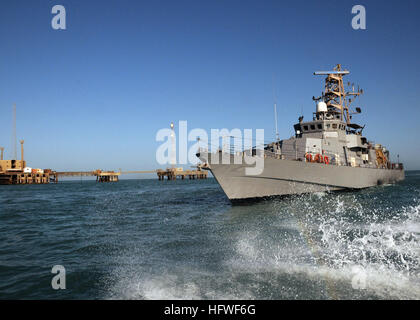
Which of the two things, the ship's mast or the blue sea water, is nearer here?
the blue sea water

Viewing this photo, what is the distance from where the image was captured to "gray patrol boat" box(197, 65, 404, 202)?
16.7 m

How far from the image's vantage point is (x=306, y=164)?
18.1m

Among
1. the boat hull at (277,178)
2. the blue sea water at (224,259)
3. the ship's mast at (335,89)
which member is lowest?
the blue sea water at (224,259)

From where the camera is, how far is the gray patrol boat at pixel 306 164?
16.7 m

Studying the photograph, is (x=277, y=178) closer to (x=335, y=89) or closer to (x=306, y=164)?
(x=306, y=164)

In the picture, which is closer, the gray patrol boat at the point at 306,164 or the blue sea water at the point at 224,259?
the blue sea water at the point at 224,259

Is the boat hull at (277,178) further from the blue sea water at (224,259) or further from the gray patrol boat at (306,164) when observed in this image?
the blue sea water at (224,259)

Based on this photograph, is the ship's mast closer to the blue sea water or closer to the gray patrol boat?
the gray patrol boat

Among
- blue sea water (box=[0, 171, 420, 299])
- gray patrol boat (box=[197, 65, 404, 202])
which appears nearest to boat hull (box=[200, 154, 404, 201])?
gray patrol boat (box=[197, 65, 404, 202])

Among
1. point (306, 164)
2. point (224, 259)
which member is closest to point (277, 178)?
point (306, 164)

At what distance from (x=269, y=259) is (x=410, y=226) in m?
7.06

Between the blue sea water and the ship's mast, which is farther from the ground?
the ship's mast

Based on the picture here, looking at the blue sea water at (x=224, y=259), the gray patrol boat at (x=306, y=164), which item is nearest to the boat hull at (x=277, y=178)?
the gray patrol boat at (x=306, y=164)
